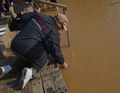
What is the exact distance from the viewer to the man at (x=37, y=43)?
12.0 ft

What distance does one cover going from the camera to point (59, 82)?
3.58 meters

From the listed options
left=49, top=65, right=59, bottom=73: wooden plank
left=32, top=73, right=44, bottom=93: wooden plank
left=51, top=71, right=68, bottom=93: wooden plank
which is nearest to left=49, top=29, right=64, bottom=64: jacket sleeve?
left=49, top=65, right=59, bottom=73: wooden plank

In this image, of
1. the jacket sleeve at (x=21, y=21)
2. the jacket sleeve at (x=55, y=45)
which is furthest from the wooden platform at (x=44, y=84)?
the jacket sleeve at (x=21, y=21)

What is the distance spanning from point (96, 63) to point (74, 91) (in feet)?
2.00

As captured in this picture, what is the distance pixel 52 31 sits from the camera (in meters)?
3.69

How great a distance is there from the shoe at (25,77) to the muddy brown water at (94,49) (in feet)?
1.89

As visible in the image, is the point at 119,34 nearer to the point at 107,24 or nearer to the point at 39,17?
the point at 107,24

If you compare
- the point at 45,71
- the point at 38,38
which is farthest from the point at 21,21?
the point at 45,71

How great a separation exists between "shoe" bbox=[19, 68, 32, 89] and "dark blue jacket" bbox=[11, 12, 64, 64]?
22cm

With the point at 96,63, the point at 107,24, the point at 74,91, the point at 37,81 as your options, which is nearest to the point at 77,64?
the point at 96,63

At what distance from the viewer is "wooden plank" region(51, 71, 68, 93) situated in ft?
11.3

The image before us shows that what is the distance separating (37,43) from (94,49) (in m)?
1.12

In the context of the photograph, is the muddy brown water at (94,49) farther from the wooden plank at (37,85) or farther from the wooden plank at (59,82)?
the wooden plank at (37,85)

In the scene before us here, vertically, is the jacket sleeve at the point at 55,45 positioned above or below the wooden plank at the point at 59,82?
above
